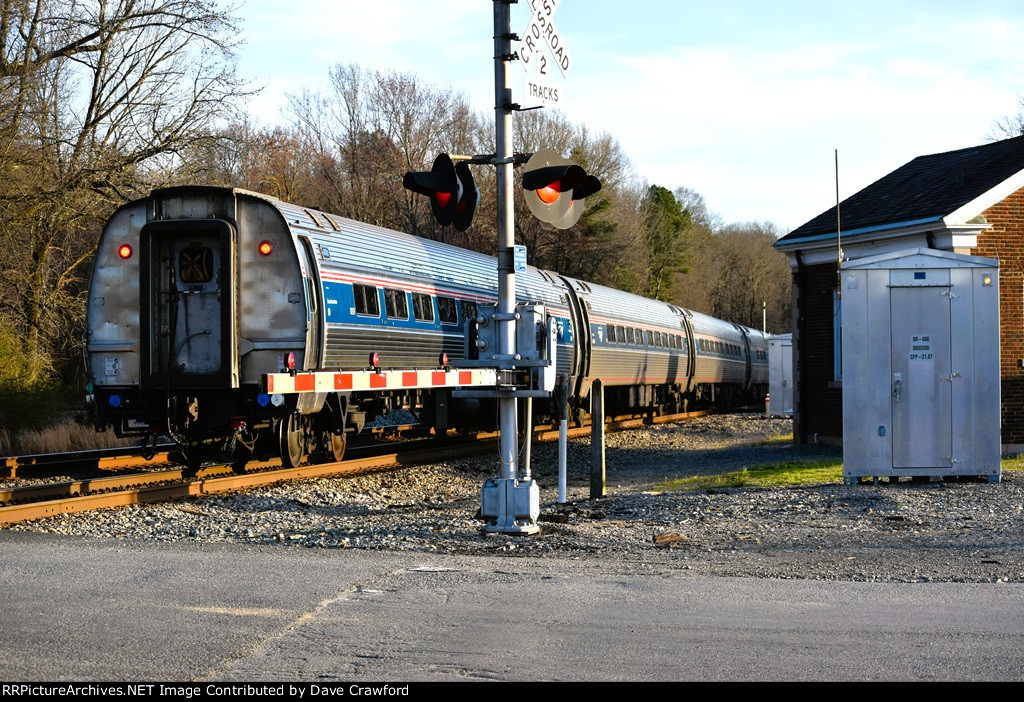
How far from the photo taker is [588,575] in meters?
8.12

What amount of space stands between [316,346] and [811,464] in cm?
852

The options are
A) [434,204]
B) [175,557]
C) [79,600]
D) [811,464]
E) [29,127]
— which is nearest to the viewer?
[79,600]

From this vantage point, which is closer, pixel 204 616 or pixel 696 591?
pixel 204 616

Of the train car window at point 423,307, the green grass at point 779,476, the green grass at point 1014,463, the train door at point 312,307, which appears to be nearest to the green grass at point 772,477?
the green grass at point 779,476

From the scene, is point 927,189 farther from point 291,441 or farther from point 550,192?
point 550,192

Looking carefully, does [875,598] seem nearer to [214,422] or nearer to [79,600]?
[79,600]

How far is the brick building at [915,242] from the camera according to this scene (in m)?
19.6

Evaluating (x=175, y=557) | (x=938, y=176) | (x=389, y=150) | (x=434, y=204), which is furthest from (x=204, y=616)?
(x=389, y=150)

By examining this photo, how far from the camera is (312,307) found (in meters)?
14.5

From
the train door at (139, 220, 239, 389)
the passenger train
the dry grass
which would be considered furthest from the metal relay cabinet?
the dry grass

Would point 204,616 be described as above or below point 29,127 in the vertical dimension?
below

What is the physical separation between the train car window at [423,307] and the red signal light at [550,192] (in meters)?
7.80

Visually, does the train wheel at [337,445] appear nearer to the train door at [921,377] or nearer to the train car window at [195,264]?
the train car window at [195,264]

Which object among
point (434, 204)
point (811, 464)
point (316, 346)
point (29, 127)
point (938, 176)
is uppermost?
point (29, 127)
